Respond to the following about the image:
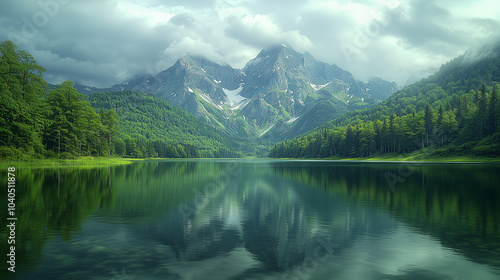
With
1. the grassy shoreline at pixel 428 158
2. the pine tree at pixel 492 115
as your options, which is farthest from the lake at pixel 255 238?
the pine tree at pixel 492 115

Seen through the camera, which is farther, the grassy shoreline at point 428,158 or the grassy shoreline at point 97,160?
the grassy shoreline at point 428,158

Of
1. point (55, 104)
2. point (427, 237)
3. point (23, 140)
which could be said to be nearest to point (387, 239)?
point (427, 237)

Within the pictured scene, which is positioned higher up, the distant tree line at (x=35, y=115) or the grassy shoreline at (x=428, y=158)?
the distant tree line at (x=35, y=115)

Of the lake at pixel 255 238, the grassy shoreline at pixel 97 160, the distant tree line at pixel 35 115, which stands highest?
the distant tree line at pixel 35 115

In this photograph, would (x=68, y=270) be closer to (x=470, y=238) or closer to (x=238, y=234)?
(x=238, y=234)

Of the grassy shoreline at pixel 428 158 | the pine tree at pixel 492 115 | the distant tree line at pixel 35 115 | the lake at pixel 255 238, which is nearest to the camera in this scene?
the lake at pixel 255 238

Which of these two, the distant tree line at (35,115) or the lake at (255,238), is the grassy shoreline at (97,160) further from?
the lake at (255,238)

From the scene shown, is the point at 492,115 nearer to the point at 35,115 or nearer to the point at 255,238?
the point at 255,238

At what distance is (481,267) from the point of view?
45.5ft

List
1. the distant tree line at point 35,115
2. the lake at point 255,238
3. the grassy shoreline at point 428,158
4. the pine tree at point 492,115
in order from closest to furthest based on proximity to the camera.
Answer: the lake at point 255,238 < the distant tree line at point 35,115 < the grassy shoreline at point 428,158 < the pine tree at point 492,115

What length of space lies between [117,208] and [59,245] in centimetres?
1213

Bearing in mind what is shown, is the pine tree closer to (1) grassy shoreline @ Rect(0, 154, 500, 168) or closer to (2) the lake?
(1) grassy shoreline @ Rect(0, 154, 500, 168)

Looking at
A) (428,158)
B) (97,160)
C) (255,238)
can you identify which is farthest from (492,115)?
(97,160)

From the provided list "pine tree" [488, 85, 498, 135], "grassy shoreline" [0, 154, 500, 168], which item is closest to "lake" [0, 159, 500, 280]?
"grassy shoreline" [0, 154, 500, 168]
